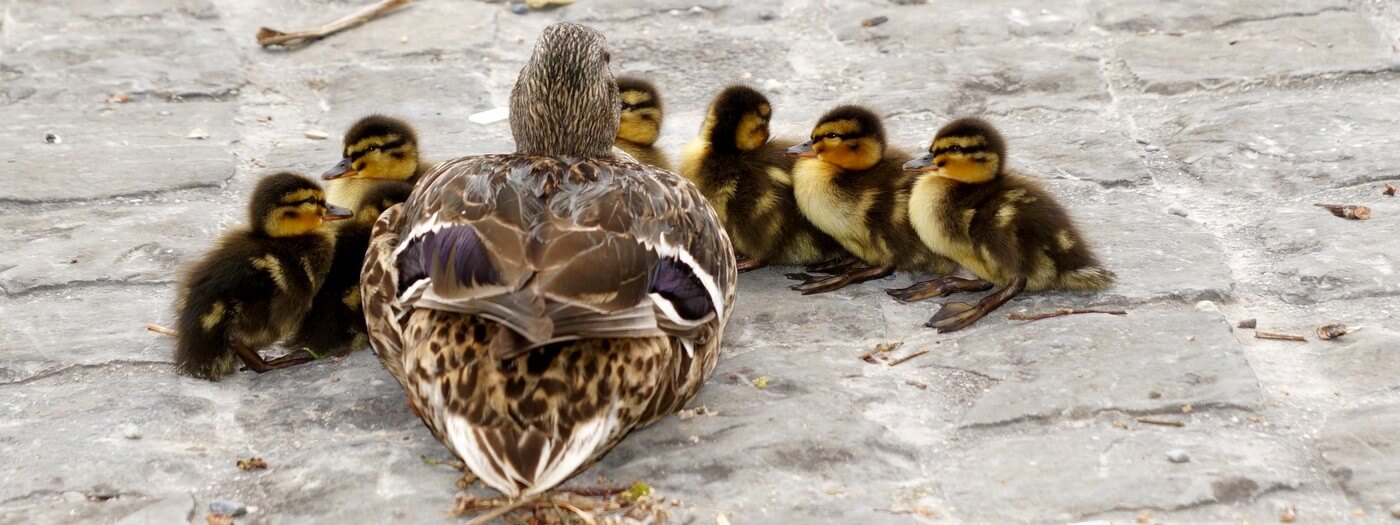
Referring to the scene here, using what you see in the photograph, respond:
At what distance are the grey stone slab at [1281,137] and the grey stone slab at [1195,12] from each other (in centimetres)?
80

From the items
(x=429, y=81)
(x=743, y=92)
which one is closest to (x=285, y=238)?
(x=743, y=92)

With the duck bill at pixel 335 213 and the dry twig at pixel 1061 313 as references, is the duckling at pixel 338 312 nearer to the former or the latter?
the duck bill at pixel 335 213

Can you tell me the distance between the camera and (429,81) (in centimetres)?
619

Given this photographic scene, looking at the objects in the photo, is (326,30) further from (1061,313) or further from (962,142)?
(1061,313)

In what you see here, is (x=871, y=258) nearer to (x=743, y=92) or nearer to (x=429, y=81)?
(x=743, y=92)

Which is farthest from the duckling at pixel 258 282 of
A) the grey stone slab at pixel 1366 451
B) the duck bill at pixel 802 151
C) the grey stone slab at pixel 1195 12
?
the grey stone slab at pixel 1195 12

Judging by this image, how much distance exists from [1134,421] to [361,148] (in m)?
2.61

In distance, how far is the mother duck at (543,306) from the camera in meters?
3.06

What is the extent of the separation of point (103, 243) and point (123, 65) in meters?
1.72

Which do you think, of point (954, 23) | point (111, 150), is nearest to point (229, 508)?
point (111, 150)

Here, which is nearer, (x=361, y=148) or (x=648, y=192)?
(x=648, y=192)

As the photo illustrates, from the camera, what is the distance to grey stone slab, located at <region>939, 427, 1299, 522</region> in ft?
10.5

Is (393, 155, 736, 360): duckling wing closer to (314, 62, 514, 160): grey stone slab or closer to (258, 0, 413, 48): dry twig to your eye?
(314, 62, 514, 160): grey stone slab

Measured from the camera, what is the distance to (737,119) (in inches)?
193
